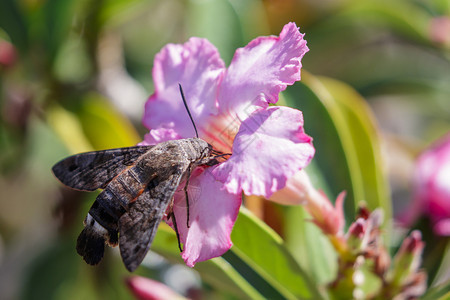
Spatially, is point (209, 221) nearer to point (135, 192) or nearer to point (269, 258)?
point (135, 192)

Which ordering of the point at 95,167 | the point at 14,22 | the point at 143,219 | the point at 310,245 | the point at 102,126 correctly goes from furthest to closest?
1. the point at 14,22
2. the point at 102,126
3. the point at 310,245
4. the point at 95,167
5. the point at 143,219

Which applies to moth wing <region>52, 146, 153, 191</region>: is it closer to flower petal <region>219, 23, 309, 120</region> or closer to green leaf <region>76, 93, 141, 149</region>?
flower petal <region>219, 23, 309, 120</region>

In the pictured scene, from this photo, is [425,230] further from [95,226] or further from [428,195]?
[95,226]

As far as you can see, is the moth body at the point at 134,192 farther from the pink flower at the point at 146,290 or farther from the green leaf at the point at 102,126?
the green leaf at the point at 102,126

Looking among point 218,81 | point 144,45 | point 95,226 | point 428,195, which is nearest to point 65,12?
point 144,45

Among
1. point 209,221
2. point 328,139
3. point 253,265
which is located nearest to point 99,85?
point 328,139

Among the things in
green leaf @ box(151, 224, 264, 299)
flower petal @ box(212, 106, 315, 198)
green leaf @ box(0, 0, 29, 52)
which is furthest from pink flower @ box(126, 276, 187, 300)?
green leaf @ box(0, 0, 29, 52)

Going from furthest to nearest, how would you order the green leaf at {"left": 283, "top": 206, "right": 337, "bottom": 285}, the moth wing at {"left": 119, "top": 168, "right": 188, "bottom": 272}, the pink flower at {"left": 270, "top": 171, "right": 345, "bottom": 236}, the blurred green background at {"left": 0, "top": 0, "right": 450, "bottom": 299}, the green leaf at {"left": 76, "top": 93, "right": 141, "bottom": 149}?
the blurred green background at {"left": 0, "top": 0, "right": 450, "bottom": 299} < the green leaf at {"left": 76, "top": 93, "right": 141, "bottom": 149} < the green leaf at {"left": 283, "top": 206, "right": 337, "bottom": 285} < the pink flower at {"left": 270, "top": 171, "right": 345, "bottom": 236} < the moth wing at {"left": 119, "top": 168, "right": 188, "bottom": 272}
